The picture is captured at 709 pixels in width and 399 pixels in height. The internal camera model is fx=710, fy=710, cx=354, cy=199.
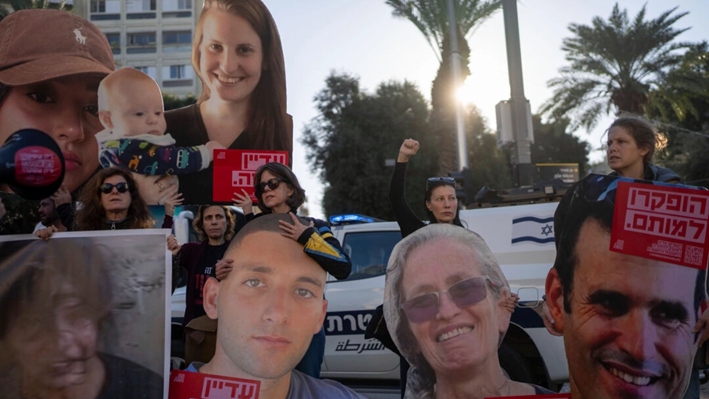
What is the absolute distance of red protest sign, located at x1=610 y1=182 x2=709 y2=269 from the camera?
3.23 meters

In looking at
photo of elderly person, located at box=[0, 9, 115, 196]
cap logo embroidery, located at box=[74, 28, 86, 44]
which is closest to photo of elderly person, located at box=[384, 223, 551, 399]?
photo of elderly person, located at box=[0, 9, 115, 196]

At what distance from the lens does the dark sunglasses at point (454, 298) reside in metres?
3.53

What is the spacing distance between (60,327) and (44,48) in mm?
1811

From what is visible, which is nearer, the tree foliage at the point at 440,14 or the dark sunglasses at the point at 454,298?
the dark sunglasses at the point at 454,298

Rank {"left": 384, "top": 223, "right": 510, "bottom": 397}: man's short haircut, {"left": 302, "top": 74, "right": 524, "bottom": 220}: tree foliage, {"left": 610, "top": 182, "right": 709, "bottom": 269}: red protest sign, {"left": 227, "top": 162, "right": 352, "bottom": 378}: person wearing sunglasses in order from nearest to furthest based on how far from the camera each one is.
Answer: {"left": 610, "top": 182, "right": 709, "bottom": 269}: red protest sign < {"left": 227, "top": 162, "right": 352, "bottom": 378}: person wearing sunglasses < {"left": 384, "top": 223, "right": 510, "bottom": 397}: man's short haircut < {"left": 302, "top": 74, "right": 524, "bottom": 220}: tree foliage

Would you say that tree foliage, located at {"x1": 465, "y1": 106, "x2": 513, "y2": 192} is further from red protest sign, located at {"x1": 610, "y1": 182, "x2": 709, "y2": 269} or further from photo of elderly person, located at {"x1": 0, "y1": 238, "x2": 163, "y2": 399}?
photo of elderly person, located at {"x1": 0, "y1": 238, "x2": 163, "y2": 399}

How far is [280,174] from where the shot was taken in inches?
143

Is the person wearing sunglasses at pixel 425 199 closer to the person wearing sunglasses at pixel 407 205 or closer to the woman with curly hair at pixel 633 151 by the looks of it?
the person wearing sunglasses at pixel 407 205

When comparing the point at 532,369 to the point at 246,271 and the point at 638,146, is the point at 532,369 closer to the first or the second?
the point at 638,146

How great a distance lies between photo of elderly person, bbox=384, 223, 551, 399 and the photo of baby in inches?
56.5

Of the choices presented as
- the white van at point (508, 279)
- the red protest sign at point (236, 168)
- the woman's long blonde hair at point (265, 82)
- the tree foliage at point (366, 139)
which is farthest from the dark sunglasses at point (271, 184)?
the tree foliage at point (366, 139)

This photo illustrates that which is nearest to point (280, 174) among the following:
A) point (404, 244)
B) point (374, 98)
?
point (404, 244)

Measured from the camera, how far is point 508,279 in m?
4.95

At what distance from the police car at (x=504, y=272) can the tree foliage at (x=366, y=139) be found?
264 centimetres
